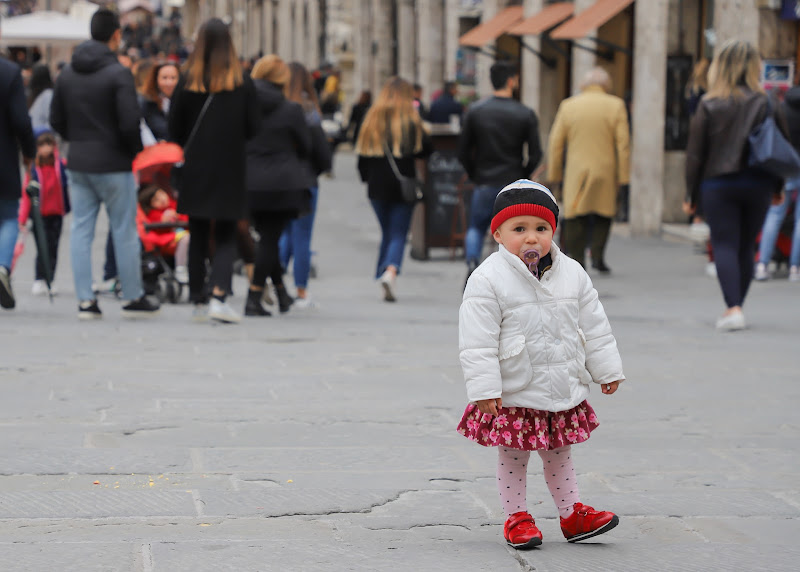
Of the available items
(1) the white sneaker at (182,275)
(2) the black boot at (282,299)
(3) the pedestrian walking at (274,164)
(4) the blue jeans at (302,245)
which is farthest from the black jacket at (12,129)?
(4) the blue jeans at (302,245)

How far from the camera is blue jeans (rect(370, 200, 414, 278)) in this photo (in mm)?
11070

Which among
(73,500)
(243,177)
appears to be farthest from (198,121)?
(73,500)

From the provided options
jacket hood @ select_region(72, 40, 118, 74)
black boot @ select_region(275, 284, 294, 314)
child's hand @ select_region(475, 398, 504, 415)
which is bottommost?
black boot @ select_region(275, 284, 294, 314)

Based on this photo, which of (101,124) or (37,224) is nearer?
(101,124)

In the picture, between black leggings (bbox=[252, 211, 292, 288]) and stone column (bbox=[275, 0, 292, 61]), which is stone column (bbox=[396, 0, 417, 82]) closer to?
stone column (bbox=[275, 0, 292, 61])

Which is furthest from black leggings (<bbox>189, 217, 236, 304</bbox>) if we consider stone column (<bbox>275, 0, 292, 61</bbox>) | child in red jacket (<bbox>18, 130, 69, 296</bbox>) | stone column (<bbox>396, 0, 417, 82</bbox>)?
stone column (<bbox>275, 0, 292, 61</bbox>)

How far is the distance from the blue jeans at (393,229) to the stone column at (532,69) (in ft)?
34.9

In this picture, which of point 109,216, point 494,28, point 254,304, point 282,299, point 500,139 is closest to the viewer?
point 109,216

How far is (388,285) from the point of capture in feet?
36.3

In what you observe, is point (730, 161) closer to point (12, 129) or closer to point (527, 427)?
point (12, 129)

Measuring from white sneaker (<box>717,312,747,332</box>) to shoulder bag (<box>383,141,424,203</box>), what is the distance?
268 cm

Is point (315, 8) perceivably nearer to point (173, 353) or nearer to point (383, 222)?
point (383, 222)

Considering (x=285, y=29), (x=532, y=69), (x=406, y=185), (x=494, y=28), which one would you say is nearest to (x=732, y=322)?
(x=406, y=185)

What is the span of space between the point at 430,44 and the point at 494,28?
587cm
